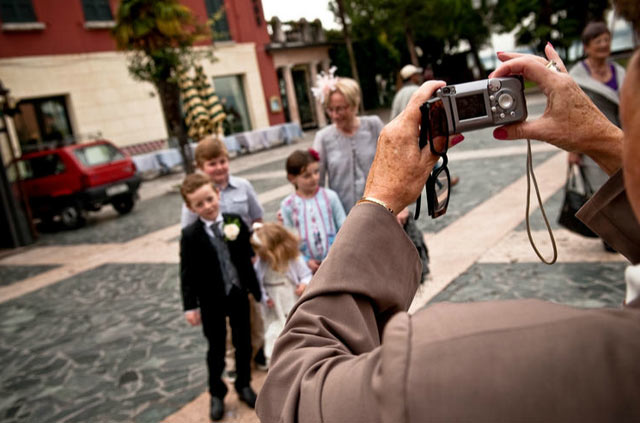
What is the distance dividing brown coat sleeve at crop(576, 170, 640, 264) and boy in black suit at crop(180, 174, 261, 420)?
231 cm

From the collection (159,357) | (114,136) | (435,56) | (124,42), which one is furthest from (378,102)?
(159,357)

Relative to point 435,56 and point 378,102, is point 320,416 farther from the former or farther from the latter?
point 435,56

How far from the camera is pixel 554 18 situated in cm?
2888

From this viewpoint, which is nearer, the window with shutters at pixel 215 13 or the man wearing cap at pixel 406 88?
the man wearing cap at pixel 406 88

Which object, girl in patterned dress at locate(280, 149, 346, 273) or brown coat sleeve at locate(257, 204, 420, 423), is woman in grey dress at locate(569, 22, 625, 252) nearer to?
girl in patterned dress at locate(280, 149, 346, 273)

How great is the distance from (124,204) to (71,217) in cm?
113

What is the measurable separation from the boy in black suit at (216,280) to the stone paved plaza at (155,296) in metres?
0.25

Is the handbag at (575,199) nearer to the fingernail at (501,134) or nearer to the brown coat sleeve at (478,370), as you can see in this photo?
the fingernail at (501,134)

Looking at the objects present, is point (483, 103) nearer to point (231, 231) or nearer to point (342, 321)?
point (342, 321)

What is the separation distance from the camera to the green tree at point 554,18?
26.2 metres

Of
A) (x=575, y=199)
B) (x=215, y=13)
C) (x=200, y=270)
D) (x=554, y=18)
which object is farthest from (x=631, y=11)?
(x=554, y=18)

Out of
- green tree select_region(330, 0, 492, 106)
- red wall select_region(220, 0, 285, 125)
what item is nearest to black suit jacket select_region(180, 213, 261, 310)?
red wall select_region(220, 0, 285, 125)

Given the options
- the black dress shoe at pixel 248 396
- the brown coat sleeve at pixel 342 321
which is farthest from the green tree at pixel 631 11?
the black dress shoe at pixel 248 396

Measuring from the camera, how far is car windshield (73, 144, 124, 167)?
36.9 feet
